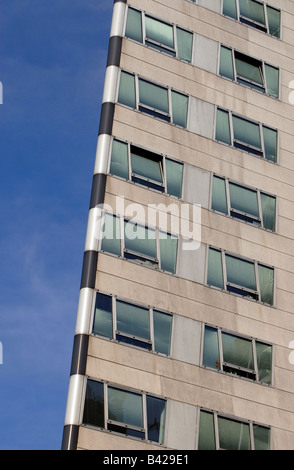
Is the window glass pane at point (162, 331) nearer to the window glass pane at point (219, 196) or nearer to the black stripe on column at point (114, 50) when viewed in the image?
the window glass pane at point (219, 196)

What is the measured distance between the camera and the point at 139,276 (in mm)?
31062

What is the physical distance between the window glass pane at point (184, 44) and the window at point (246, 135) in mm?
2924

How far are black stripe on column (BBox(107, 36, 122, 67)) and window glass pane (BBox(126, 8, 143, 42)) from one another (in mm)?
728

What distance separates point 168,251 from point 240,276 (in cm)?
330

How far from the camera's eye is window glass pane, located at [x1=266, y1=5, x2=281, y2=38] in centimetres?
4069

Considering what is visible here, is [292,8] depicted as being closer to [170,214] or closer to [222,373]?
[170,214]

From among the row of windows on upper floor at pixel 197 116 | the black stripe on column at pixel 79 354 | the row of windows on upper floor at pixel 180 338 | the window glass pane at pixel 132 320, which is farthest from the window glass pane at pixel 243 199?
the black stripe on column at pixel 79 354

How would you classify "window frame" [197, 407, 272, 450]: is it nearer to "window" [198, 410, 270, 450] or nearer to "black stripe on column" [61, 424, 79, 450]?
"window" [198, 410, 270, 450]

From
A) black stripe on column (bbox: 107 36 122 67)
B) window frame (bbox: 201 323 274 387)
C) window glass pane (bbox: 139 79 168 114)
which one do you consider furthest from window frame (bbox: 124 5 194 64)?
window frame (bbox: 201 323 274 387)

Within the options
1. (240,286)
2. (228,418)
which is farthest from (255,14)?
(228,418)

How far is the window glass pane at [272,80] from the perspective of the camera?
38.7 metres
